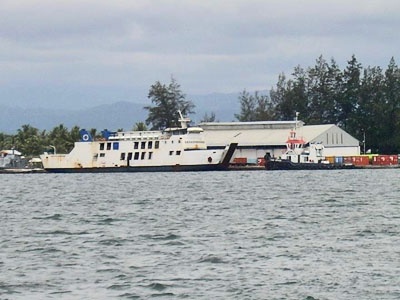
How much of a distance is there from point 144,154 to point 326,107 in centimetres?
3508

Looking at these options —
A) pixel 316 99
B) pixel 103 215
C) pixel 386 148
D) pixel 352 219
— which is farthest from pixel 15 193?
pixel 316 99

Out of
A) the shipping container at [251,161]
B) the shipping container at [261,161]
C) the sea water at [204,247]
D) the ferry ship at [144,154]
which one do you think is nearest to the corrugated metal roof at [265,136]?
the shipping container at [251,161]

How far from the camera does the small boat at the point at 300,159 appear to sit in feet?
391

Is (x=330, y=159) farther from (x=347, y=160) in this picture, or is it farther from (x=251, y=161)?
(x=251, y=161)

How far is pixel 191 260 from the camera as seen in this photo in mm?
35438

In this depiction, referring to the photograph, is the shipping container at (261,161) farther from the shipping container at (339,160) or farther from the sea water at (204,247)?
the sea water at (204,247)

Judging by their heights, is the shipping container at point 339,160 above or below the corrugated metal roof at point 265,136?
below

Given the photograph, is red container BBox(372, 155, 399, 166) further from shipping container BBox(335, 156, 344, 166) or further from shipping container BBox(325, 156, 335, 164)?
shipping container BBox(325, 156, 335, 164)

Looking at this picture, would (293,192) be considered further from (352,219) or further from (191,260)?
A: (191,260)

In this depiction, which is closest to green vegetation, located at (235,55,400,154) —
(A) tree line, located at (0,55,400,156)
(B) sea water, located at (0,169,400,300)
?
(A) tree line, located at (0,55,400,156)

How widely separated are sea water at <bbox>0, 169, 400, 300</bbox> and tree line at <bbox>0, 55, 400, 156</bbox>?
74.0 metres

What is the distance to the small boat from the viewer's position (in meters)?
119

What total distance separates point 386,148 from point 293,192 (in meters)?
70.0

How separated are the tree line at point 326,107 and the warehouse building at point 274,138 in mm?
5706
